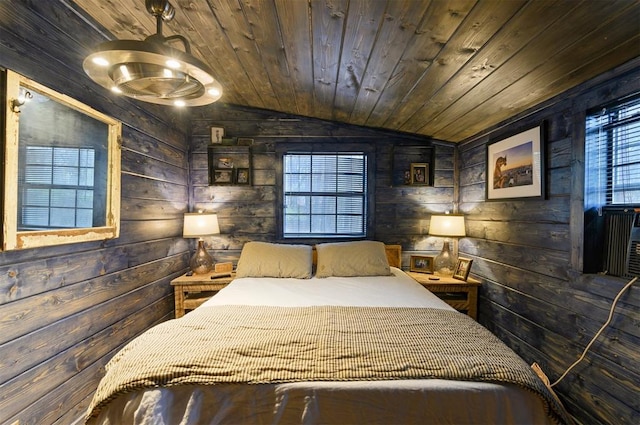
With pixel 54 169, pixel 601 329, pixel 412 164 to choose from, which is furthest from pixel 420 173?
pixel 54 169

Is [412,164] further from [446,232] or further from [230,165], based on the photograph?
[230,165]

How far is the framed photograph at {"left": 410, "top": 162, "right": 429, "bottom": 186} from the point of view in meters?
3.06

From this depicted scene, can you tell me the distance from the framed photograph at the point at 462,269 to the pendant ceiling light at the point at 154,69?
254 centimetres

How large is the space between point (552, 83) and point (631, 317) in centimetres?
135

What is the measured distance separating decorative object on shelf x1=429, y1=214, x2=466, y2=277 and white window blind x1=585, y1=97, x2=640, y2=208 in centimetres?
119

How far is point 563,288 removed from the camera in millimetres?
1765

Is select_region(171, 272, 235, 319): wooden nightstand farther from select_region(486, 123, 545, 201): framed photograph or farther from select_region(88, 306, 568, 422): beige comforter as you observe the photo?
select_region(486, 123, 545, 201): framed photograph

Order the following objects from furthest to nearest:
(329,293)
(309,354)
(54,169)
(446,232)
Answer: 1. (446,232)
2. (329,293)
3. (54,169)
4. (309,354)

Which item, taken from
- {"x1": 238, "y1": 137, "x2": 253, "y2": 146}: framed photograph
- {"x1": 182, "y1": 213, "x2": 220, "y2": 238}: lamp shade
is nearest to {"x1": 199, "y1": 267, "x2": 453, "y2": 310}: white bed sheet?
{"x1": 182, "y1": 213, "x2": 220, "y2": 238}: lamp shade

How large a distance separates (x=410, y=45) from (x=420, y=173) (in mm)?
1756

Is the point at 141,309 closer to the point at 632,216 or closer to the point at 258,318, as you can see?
the point at 258,318

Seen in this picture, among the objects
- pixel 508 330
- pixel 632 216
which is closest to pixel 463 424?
pixel 632 216

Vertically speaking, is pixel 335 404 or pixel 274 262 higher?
pixel 274 262

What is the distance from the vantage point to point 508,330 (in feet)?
7.46
